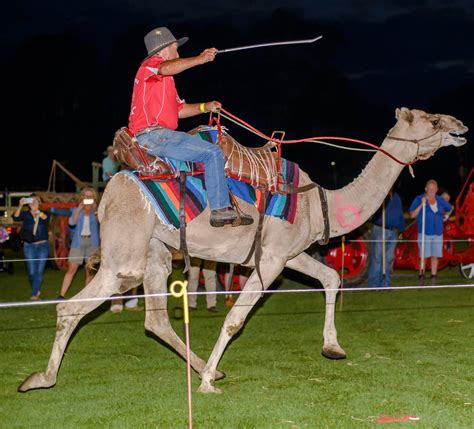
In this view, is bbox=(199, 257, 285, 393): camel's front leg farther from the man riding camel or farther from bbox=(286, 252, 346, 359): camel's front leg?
bbox=(286, 252, 346, 359): camel's front leg

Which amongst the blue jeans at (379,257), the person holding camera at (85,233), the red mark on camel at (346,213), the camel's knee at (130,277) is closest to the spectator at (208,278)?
the person holding camera at (85,233)

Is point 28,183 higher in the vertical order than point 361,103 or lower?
lower

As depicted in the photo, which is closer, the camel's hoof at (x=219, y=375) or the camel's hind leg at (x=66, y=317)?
the camel's hind leg at (x=66, y=317)

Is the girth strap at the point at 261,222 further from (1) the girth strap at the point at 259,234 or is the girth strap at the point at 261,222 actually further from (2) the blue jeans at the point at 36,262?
(2) the blue jeans at the point at 36,262

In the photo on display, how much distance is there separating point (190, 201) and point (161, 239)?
543 mm

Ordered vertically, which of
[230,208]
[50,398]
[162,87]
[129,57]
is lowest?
[50,398]

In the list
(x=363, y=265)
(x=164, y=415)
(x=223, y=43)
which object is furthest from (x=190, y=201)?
(x=223, y=43)

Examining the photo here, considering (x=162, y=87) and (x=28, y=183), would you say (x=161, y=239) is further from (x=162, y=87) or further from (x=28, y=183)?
(x=28, y=183)

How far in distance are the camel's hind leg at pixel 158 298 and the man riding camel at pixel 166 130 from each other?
103 cm

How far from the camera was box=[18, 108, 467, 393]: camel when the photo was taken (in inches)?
303

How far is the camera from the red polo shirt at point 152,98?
777 centimetres

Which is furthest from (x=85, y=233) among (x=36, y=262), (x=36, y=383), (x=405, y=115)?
(x=405, y=115)

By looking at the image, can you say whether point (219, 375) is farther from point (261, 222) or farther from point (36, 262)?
point (36, 262)

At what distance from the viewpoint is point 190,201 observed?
7.88 metres
